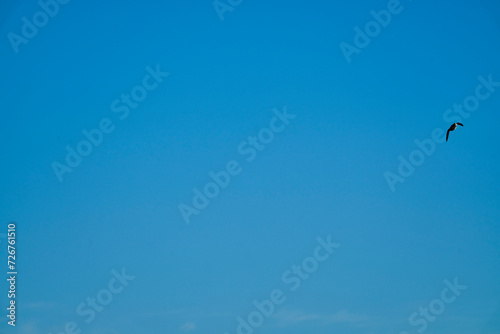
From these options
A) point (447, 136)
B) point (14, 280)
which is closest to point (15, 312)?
point (14, 280)

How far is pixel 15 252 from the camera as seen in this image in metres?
51.1

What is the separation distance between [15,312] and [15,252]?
3.04m

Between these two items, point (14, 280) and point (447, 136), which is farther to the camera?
point (447, 136)

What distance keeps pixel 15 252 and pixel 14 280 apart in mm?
1432

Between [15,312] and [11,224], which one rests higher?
[11,224]

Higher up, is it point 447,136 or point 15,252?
point 15,252

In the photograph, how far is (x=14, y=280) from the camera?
51.2m

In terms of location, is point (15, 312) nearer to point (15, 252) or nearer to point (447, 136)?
point (15, 252)

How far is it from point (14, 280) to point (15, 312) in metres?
1.62

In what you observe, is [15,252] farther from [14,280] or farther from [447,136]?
[447,136]

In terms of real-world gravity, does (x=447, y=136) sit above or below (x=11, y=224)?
below

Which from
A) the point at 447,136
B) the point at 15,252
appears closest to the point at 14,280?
the point at 15,252

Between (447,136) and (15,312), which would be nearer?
(15,312)

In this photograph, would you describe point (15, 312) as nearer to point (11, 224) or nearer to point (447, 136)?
point (11, 224)
